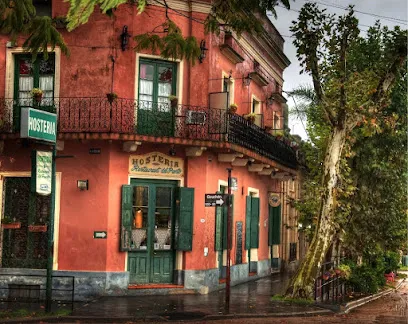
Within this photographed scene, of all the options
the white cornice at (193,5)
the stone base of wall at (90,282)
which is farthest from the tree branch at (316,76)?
the stone base of wall at (90,282)

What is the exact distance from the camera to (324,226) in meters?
18.0

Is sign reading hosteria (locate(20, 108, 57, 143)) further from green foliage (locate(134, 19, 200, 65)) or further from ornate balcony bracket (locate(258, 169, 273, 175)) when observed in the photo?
ornate balcony bracket (locate(258, 169, 273, 175))

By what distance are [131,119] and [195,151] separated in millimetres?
2013

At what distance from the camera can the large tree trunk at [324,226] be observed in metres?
17.7

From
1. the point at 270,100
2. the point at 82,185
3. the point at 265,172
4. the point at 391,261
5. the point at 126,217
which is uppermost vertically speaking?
the point at 270,100

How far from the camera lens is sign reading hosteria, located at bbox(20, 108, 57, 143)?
13.2m

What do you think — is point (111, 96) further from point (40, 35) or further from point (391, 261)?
point (391, 261)

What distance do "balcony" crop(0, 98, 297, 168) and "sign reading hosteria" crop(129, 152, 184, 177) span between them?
0.81 meters

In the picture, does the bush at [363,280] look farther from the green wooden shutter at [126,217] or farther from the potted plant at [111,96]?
the potted plant at [111,96]

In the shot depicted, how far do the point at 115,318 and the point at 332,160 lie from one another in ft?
23.1

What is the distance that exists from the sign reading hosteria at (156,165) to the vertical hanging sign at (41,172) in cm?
457

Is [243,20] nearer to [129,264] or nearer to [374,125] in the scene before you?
[374,125]

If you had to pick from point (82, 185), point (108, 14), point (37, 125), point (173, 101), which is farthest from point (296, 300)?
point (108, 14)

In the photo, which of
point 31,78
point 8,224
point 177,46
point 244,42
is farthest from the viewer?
point 244,42
